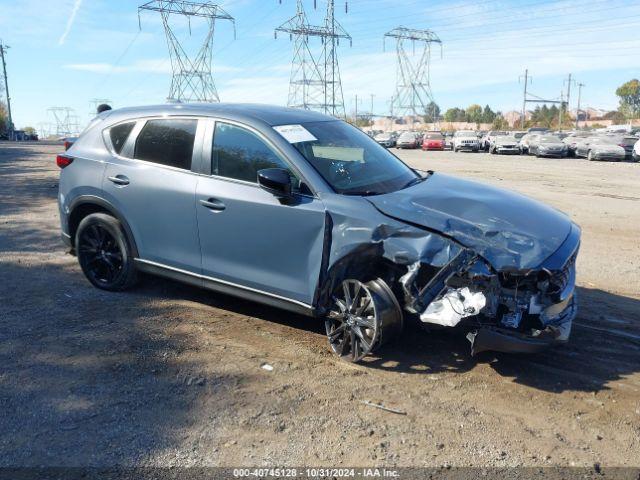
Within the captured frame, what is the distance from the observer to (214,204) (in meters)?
4.56

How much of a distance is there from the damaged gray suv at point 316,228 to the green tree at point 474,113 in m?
134

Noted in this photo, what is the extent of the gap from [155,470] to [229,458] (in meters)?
0.38

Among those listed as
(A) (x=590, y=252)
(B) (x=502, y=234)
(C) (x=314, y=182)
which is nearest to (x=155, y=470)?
(C) (x=314, y=182)

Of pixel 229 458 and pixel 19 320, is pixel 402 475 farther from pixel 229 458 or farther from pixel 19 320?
pixel 19 320

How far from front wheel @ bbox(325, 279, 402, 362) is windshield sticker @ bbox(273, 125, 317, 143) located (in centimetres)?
124

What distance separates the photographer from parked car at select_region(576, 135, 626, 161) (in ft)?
97.1

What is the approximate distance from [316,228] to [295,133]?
0.94 m

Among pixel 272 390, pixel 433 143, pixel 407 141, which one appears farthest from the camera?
pixel 407 141

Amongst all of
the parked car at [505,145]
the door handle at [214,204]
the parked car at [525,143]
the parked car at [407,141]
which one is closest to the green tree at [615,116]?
the parked car at [407,141]

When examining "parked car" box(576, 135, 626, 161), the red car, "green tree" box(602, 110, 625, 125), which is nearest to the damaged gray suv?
"parked car" box(576, 135, 626, 161)

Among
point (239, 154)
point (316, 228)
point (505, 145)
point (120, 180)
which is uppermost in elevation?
point (239, 154)

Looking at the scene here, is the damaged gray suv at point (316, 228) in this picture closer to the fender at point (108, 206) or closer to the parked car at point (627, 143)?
the fender at point (108, 206)

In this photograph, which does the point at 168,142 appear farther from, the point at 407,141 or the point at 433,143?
the point at 407,141

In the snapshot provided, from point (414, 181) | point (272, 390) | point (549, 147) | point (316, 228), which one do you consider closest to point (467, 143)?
point (549, 147)
